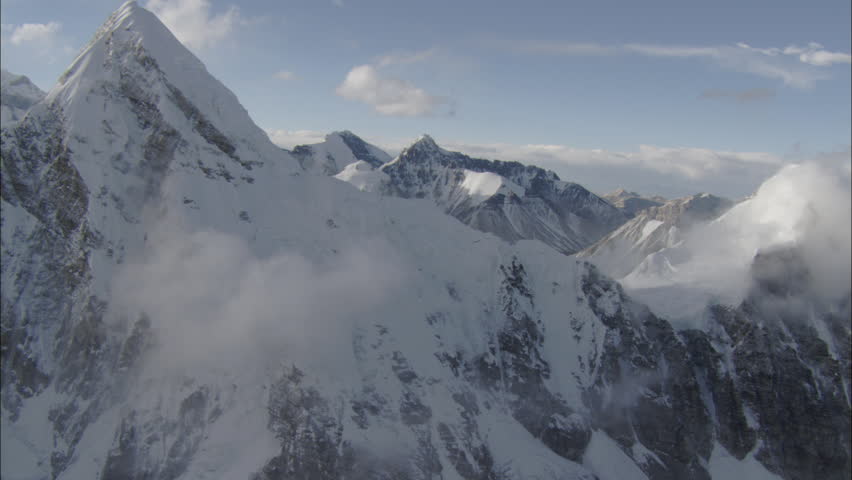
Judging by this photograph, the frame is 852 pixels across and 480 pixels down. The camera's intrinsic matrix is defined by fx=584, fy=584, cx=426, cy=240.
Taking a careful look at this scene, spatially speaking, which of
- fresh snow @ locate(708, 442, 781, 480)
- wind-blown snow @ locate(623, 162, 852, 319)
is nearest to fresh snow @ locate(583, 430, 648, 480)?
fresh snow @ locate(708, 442, 781, 480)

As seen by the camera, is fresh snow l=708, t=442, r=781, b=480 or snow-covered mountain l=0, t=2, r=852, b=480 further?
fresh snow l=708, t=442, r=781, b=480

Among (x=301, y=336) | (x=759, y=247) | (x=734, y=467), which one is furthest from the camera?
(x=759, y=247)

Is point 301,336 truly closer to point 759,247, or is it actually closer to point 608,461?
point 608,461

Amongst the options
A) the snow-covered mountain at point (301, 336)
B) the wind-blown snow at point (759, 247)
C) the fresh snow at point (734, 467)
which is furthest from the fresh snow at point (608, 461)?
the wind-blown snow at point (759, 247)

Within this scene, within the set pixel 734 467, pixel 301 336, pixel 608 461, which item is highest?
pixel 301 336

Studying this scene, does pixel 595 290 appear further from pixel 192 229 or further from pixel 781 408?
pixel 192 229

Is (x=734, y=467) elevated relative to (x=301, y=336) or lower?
lower

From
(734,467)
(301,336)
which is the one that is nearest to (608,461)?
(734,467)

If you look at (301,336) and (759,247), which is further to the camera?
(759,247)

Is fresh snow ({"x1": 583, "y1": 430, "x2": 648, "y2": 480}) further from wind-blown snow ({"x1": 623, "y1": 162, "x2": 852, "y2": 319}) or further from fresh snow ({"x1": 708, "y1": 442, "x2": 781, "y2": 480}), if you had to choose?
wind-blown snow ({"x1": 623, "y1": 162, "x2": 852, "y2": 319})
